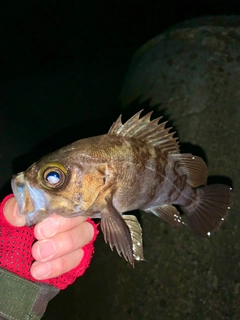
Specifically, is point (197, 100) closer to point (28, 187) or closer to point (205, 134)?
point (205, 134)

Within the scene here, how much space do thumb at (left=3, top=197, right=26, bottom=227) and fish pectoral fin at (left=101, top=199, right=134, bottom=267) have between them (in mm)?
506

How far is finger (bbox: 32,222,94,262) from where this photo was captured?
177 cm

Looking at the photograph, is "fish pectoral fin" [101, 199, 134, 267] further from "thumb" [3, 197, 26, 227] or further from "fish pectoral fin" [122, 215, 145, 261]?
"thumb" [3, 197, 26, 227]

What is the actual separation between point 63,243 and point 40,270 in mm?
207

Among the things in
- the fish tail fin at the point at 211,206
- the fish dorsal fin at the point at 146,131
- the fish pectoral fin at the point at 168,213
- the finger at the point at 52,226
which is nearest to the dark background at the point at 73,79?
the fish tail fin at the point at 211,206

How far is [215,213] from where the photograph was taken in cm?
220

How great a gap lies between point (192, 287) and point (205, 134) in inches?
67.6

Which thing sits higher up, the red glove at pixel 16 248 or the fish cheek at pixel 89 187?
the fish cheek at pixel 89 187

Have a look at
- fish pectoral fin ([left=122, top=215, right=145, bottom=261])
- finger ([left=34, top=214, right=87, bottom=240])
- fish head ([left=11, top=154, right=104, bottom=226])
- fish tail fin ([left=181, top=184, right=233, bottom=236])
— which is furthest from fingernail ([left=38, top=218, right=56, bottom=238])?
fish tail fin ([left=181, top=184, right=233, bottom=236])

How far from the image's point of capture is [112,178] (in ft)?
5.27

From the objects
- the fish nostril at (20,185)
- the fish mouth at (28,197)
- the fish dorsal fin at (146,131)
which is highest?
the fish dorsal fin at (146,131)

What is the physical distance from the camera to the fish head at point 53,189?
1499 mm

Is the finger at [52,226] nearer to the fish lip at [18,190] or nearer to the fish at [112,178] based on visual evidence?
the fish at [112,178]

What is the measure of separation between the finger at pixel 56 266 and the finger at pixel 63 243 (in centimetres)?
6
